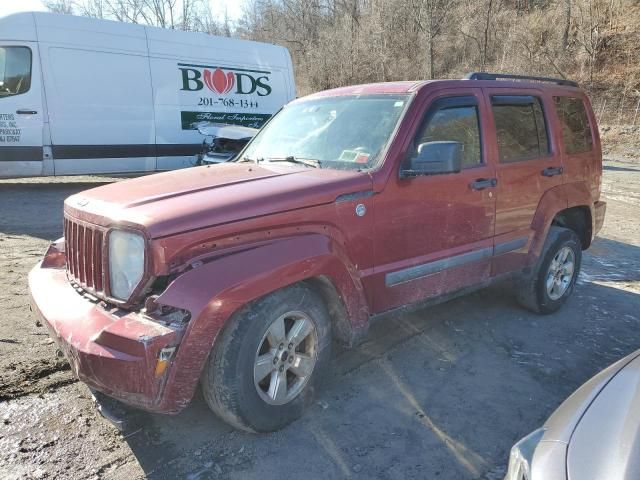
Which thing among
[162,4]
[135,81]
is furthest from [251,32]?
[135,81]

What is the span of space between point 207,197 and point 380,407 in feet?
5.55

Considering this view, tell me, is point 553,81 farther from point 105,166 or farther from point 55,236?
point 105,166

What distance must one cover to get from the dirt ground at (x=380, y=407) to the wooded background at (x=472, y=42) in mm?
20424

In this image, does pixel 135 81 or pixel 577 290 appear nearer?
pixel 577 290

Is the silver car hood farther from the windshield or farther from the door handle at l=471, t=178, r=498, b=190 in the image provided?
the door handle at l=471, t=178, r=498, b=190

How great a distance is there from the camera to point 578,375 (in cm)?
379

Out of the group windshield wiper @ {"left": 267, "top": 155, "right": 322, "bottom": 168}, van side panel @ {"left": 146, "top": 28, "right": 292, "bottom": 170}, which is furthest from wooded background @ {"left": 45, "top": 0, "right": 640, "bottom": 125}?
windshield wiper @ {"left": 267, "top": 155, "right": 322, "bottom": 168}

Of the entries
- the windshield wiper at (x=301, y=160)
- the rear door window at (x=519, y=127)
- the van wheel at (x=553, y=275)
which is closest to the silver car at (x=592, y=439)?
the windshield wiper at (x=301, y=160)

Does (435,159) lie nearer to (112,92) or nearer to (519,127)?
(519,127)

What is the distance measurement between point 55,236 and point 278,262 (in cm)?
536

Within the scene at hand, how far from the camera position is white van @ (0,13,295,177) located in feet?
30.6

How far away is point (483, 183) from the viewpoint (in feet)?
13.2

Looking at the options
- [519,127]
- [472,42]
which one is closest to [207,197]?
[519,127]

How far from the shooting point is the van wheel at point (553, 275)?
475cm
